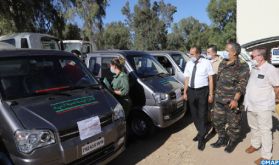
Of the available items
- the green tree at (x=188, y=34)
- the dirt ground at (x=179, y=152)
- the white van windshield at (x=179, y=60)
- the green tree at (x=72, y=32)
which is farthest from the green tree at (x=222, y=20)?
the dirt ground at (x=179, y=152)

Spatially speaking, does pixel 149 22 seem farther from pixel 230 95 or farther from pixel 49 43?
pixel 230 95

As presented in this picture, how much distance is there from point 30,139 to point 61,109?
0.62m

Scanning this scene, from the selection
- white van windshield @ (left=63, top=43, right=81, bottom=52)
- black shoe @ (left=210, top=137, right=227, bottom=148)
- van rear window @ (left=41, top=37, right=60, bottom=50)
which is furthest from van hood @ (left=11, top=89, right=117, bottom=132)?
white van windshield @ (left=63, top=43, right=81, bottom=52)

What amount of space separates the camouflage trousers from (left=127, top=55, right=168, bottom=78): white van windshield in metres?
1.89

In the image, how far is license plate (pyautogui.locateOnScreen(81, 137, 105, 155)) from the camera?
13.4ft

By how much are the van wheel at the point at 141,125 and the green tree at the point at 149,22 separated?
157 ft

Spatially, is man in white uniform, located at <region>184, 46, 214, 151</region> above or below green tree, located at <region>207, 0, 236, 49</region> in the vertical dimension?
below

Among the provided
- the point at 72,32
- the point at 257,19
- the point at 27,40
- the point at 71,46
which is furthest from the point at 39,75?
the point at 72,32

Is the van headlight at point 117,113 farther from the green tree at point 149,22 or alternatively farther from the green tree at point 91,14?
the green tree at point 149,22

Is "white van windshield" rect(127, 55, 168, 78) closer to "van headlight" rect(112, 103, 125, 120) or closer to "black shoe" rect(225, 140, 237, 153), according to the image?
"van headlight" rect(112, 103, 125, 120)

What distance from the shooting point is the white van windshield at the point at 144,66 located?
725 centimetres

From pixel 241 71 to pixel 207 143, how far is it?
170 cm

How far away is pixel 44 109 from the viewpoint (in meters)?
4.01

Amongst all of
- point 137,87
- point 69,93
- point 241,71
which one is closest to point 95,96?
point 69,93
